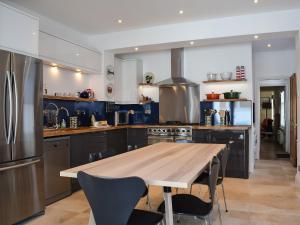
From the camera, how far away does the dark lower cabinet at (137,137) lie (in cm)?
564

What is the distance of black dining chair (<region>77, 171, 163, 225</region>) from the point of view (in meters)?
1.57

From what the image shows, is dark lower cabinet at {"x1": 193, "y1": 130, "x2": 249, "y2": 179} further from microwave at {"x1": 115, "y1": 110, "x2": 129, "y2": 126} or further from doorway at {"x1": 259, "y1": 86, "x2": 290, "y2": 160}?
doorway at {"x1": 259, "y1": 86, "x2": 290, "y2": 160}

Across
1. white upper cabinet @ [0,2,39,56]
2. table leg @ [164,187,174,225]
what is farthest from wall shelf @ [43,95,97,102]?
table leg @ [164,187,174,225]

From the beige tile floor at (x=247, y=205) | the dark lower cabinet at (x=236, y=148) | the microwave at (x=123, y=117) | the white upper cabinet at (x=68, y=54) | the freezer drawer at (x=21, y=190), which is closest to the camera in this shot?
the freezer drawer at (x=21, y=190)

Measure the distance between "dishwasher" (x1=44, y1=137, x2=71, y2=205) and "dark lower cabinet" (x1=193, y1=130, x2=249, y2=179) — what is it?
259 centimetres

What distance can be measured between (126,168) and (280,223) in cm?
196

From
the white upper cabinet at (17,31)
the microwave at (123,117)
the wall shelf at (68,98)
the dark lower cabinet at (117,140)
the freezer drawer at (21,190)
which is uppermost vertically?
the white upper cabinet at (17,31)

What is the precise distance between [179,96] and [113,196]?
4660 millimetres

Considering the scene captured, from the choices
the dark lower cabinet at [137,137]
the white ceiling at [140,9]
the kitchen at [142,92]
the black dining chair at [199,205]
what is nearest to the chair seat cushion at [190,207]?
the black dining chair at [199,205]

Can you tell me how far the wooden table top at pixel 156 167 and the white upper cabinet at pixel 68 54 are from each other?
232 cm

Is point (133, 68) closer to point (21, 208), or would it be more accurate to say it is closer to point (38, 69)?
point (38, 69)

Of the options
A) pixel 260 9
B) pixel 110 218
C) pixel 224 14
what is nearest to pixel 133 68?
pixel 224 14

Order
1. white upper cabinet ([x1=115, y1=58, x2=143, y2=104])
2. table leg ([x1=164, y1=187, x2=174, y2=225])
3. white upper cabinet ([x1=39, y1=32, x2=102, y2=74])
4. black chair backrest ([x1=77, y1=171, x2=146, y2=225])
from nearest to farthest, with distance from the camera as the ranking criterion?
black chair backrest ([x1=77, y1=171, x2=146, y2=225]), table leg ([x1=164, y1=187, x2=174, y2=225]), white upper cabinet ([x1=39, y1=32, x2=102, y2=74]), white upper cabinet ([x1=115, y1=58, x2=143, y2=104])

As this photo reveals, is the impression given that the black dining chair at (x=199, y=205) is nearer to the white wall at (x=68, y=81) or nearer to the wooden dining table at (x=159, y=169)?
the wooden dining table at (x=159, y=169)
